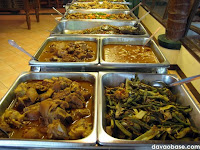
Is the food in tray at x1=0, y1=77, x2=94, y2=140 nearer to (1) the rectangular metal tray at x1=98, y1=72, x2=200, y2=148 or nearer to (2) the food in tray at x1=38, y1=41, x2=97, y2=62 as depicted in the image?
(1) the rectangular metal tray at x1=98, y1=72, x2=200, y2=148

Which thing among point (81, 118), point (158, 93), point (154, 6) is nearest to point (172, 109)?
point (158, 93)

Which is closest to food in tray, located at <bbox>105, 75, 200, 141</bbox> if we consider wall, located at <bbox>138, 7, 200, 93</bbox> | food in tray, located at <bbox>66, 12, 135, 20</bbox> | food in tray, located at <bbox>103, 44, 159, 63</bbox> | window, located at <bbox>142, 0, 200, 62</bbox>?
food in tray, located at <bbox>103, 44, 159, 63</bbox>

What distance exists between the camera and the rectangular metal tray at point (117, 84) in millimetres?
1010

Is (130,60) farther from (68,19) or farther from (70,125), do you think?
(68,19)

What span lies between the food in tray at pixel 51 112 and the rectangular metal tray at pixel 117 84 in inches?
4.0

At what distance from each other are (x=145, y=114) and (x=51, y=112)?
66 cm

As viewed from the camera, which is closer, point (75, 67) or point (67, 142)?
point (67, 142)

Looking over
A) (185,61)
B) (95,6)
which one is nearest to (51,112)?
(185,61)

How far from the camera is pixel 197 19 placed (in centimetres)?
361

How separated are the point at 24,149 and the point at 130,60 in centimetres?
147

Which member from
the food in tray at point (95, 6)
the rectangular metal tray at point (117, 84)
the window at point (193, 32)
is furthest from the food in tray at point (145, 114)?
the food in tray at point (95, 6)

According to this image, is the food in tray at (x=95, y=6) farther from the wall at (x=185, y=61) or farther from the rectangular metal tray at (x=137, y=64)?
the rectangular metal tray at (x=137, y=64)

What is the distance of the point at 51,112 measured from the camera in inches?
46.7

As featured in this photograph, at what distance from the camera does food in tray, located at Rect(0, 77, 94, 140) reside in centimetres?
110
